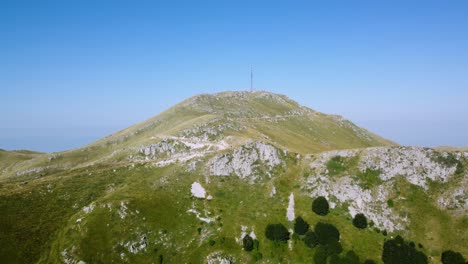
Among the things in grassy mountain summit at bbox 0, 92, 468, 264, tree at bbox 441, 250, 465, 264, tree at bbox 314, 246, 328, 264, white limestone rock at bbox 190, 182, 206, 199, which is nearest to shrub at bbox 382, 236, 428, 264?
grassy mountain summit at bbox 0, 92, 468, 264

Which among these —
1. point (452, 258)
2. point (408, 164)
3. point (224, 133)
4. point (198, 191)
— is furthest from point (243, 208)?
point (224, 133)

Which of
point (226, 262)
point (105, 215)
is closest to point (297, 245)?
point (226, 262)

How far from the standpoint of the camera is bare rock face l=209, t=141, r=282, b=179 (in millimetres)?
81562

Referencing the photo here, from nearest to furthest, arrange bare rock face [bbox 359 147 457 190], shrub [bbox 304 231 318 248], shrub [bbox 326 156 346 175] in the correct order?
shrub [bbox 304 231 318 248]
bare rock face [bbox 359 147 457 190]
shrub [bbox 326 156 346 175]

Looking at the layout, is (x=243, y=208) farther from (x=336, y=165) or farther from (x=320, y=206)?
(x=336, y=165)

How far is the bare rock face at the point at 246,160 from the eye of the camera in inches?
3211

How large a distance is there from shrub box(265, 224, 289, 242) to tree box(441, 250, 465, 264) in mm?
28950

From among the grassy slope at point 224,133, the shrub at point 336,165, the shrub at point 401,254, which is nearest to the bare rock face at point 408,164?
the shrub at point 336,165

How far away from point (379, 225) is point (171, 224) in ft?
150

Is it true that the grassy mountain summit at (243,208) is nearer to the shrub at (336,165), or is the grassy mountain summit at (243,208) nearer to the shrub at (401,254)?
the shrub at (336,165)

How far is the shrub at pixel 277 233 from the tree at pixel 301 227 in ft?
8.55

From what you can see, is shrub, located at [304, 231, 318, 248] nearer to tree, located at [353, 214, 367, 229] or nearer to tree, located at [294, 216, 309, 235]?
tree, located at [294, 216, 309, 235]

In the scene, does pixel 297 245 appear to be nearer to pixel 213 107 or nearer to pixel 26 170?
pixel 26 170

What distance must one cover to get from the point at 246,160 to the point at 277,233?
27.4 m
